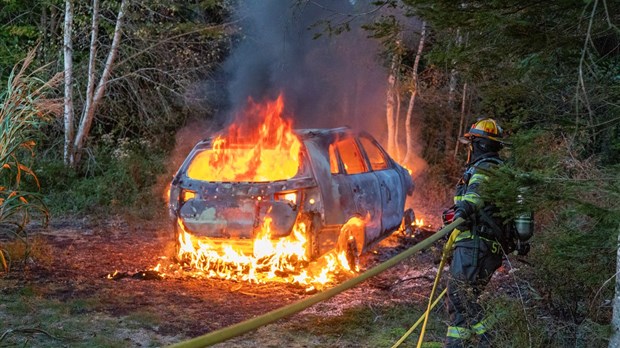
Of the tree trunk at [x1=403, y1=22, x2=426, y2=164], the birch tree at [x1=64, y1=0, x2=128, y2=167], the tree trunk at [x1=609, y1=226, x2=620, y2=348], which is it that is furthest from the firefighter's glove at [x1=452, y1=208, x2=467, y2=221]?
the tree trunk at [x1=403, y1=22, x2=426, y2=164]

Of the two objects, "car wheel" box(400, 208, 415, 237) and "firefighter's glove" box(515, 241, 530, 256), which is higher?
"firefighter's glove" box(515, 241, 530, 256)

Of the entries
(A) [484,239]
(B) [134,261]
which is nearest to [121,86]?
(B) [134,261]

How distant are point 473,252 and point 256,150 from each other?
296 centimetres

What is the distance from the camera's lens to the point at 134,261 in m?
7.81

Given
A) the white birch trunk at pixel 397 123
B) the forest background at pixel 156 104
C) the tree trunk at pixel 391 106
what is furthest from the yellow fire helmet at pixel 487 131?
the white birch trunk at pixel 397 123

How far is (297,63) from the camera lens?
413 inches

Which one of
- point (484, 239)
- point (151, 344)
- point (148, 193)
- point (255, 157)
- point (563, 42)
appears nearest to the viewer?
point (563, 42)

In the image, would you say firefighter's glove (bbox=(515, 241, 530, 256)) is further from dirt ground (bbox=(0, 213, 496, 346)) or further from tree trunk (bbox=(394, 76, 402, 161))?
tree trunk (bbox=(394, 76, 402, 161))

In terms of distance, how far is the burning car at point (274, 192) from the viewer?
257 inches

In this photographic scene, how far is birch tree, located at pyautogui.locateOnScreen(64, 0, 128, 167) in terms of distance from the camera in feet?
41.3

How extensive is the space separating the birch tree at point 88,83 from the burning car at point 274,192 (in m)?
6.55

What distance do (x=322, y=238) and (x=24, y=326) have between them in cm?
291

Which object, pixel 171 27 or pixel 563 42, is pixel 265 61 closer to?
pixel 171 27

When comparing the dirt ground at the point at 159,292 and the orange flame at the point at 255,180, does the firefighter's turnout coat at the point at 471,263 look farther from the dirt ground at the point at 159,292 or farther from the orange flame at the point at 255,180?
the orange flame at the point at 255,180
